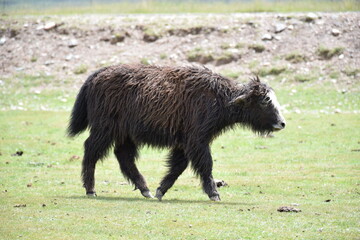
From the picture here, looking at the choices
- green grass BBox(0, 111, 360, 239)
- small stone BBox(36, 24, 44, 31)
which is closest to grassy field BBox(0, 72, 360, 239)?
green grass BBox(0, 111, 360, 239)

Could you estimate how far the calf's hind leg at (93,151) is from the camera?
43.8 feet

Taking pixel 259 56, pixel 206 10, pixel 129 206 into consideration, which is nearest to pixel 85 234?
pixel 129 206

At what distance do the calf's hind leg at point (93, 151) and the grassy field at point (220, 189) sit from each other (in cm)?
39

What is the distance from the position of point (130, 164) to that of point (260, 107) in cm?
274

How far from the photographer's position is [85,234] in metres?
9.46

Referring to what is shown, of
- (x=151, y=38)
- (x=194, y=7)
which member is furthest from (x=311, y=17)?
(x=194, y=7)

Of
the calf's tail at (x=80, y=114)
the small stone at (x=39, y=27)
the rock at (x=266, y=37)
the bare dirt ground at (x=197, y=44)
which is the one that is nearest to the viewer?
the calf's tail at (x=80, y=114)

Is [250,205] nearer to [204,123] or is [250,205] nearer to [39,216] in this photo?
[204,123]

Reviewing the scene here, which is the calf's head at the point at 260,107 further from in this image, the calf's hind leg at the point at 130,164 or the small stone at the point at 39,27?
the small stone at the point at 39,27

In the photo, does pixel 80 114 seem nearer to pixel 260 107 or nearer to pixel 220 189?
pixel 220 189

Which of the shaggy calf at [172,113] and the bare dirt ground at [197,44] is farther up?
the shaggy calf at [172,113]

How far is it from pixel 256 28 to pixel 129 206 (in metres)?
22.5

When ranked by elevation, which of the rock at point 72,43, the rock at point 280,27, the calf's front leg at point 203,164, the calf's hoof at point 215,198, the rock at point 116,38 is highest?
the calf's front leg at point 203,164

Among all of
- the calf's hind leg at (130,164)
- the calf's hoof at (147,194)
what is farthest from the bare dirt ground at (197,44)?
the calf's hoof at (147,194)
